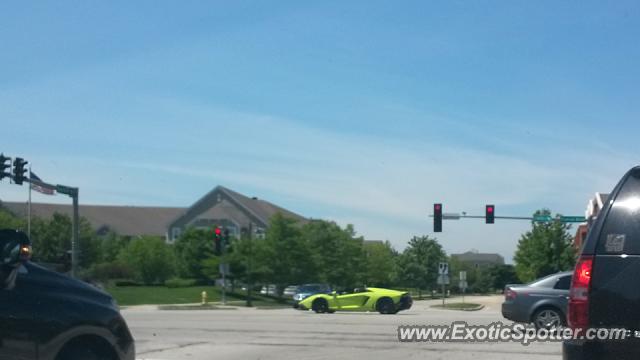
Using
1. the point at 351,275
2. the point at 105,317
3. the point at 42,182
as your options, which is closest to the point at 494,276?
the point at 351,275

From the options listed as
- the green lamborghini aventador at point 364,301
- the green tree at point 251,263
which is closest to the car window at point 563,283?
the green lamborghini aventador at point 364,301

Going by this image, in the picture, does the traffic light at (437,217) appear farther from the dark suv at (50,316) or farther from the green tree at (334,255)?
the dark suv at (50,316)

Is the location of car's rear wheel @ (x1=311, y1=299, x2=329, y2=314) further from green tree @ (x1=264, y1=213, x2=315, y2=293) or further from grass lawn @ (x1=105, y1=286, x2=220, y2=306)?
green tree @ (x1=264, y1=213, x2=315, y2=293)

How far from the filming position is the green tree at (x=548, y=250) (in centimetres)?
5966

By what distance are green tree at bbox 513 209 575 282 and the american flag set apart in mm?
36271

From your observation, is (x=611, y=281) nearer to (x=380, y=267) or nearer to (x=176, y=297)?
(x=176, y=297)

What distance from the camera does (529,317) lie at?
18312mm

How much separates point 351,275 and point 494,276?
158ft

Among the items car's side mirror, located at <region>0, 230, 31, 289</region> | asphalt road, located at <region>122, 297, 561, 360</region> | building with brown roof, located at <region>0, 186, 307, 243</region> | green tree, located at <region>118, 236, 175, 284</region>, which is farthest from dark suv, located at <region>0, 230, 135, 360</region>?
building with brown roof, located at <region>0, 186, 307, 243</region>

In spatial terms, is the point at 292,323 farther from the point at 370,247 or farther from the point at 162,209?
the point at 162,209

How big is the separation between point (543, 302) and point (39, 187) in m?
21.3

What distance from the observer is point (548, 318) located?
18.2 meters

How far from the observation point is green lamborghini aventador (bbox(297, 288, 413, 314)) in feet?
98.3

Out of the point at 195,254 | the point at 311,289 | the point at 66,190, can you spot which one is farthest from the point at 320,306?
the point at 195,254
